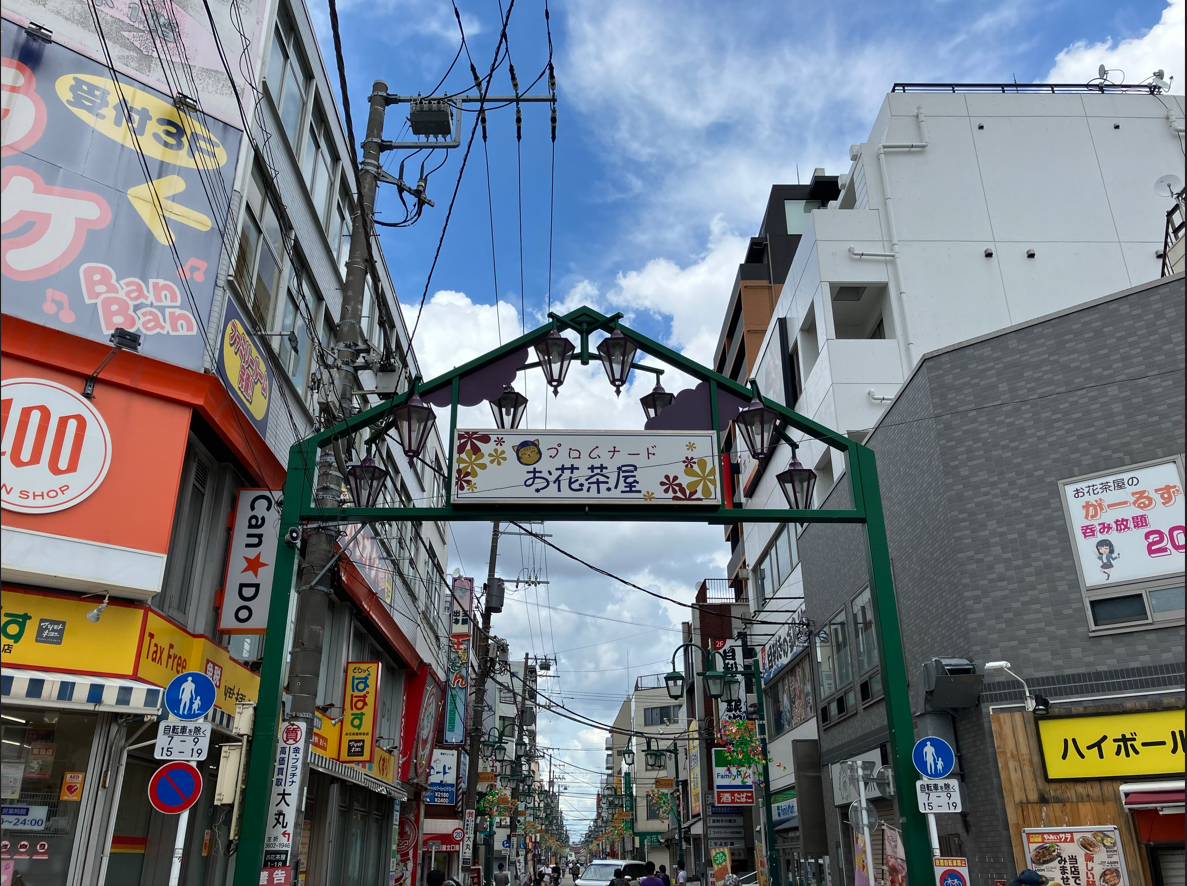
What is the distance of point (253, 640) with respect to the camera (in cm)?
1473

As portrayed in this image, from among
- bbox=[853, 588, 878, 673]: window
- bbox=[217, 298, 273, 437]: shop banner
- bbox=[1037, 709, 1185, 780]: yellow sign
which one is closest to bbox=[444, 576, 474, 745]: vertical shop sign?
bbox=[853, 588, 878, 673]: window

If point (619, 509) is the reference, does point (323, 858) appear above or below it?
below

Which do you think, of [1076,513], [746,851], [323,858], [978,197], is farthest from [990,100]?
[746,851]

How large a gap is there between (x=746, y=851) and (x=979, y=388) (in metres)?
32.1

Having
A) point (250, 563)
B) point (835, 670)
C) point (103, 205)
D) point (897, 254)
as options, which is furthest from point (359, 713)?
point (897, 254)

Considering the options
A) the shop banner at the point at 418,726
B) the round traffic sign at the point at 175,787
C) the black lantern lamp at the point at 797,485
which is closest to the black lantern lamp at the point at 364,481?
the round traffic sign at the point at 175,787

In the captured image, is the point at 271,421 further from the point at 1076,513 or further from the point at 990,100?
the point at 990,100

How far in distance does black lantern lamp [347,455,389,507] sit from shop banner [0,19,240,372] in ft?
8.27

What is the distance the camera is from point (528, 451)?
36.8 feet

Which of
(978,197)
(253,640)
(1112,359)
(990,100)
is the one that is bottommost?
(253,640)

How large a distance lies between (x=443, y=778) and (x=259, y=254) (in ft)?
80.4

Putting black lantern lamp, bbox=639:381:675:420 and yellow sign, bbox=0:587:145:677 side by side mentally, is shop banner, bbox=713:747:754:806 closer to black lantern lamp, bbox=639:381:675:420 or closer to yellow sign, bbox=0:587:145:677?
black lantern lamp, bbox=639:381:675:420

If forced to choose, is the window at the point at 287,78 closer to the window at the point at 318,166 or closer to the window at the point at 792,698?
the window at the point at 318,166

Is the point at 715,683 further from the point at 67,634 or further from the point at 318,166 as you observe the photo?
the point at 67,634
